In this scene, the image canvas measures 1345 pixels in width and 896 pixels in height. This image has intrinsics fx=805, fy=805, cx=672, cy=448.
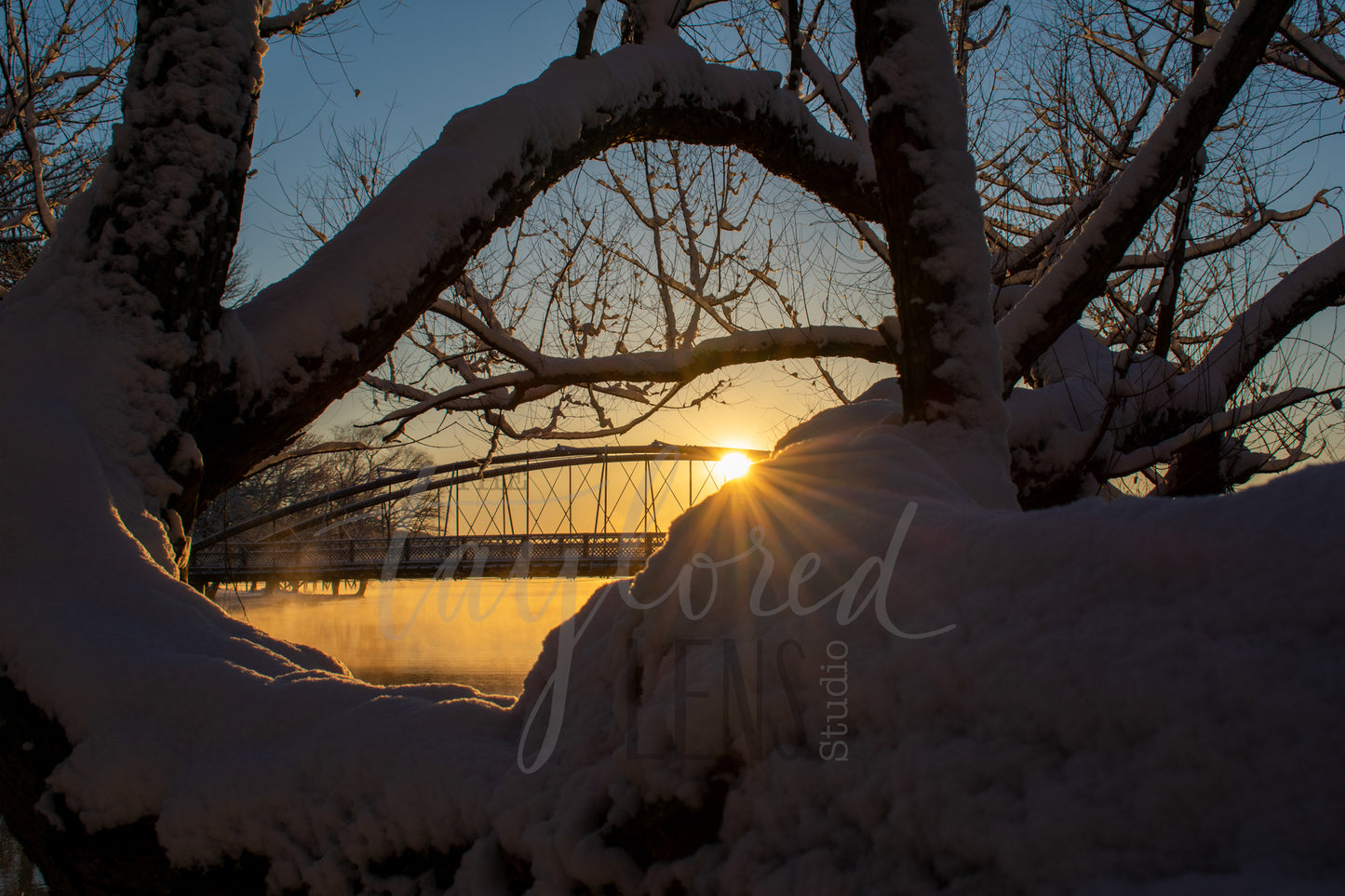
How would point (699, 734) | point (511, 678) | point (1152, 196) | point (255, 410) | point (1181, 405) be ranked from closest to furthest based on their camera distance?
1. point (699, 734)
2. point (255, 410)
3. point (1152, 196)
4. point (1181, 405)
5. point (511, 678)

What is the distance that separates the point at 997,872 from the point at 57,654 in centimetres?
173

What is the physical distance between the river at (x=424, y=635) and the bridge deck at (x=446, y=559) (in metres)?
0.45

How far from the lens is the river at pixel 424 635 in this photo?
511 inches

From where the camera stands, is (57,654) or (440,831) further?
(57,654)

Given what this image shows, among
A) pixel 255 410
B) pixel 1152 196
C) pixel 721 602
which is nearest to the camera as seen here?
pixel 721 602

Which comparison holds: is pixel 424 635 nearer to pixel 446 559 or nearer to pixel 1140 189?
pixel 446 559

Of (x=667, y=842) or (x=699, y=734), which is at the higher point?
(x=699, y=734)

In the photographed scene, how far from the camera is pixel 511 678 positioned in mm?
14109

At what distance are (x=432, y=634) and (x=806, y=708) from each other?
20.7 m

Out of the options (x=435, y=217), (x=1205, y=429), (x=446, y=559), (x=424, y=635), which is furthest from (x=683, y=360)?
(x=424, y=635)

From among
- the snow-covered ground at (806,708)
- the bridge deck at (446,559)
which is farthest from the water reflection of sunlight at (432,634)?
the snow-covered ground at (806,708)

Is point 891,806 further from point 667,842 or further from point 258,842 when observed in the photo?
point 258,842

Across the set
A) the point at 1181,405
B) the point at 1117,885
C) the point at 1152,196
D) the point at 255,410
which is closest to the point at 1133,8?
the point at 1181,405

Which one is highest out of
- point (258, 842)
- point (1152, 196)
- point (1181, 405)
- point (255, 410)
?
point (1152, 196)
